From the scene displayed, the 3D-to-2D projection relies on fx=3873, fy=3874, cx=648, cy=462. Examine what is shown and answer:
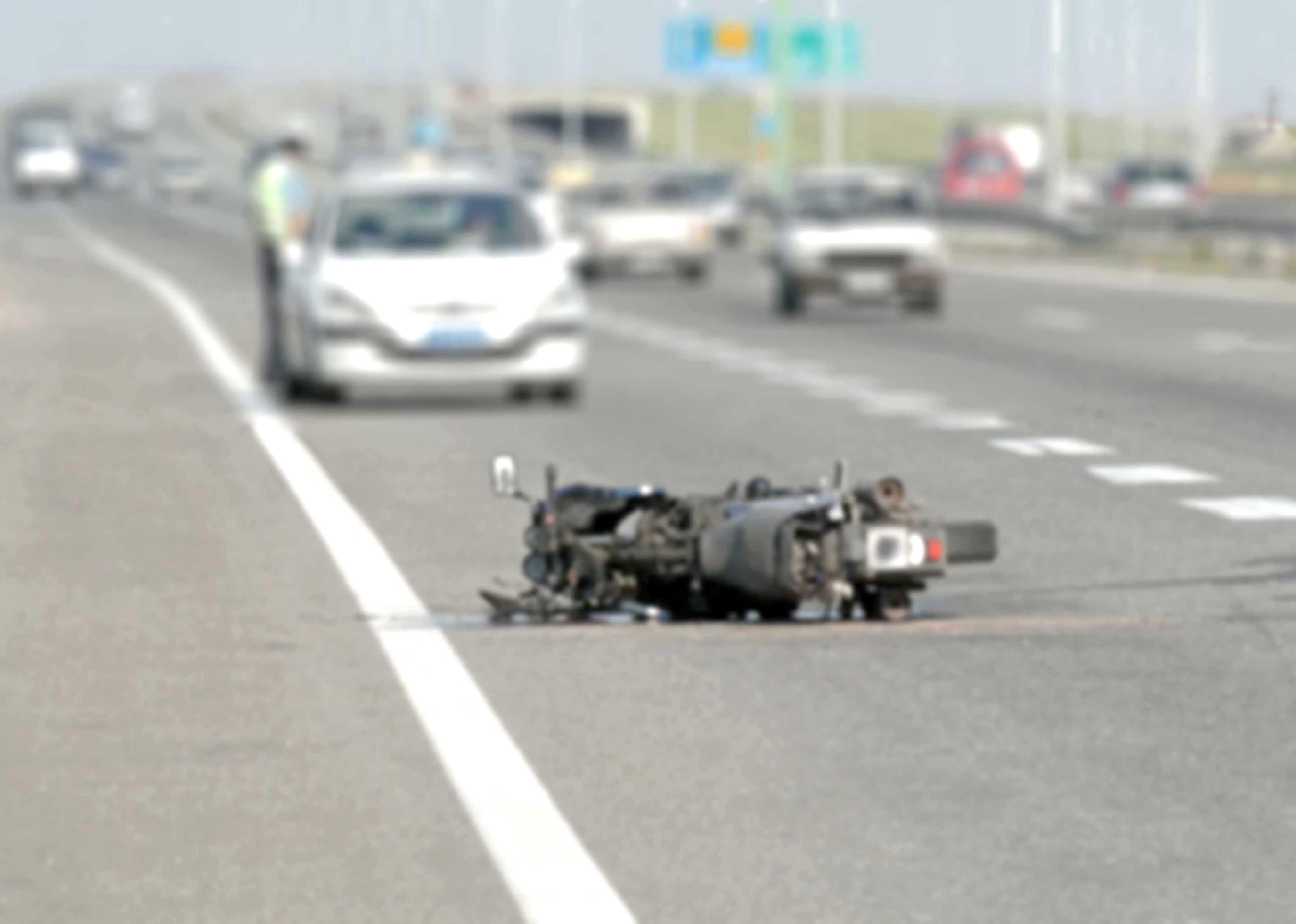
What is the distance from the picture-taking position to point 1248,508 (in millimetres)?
16031

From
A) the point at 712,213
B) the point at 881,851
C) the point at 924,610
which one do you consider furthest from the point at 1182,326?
the point at 712,213

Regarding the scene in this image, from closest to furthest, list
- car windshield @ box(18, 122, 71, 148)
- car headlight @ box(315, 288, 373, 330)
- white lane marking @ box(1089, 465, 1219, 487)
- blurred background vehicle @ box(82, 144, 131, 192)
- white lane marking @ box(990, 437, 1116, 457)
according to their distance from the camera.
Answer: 1. white lane marking @ box(1089, 465, 1219, 487)
2. white lane marking @ box(990, 437, 1116, 457)
3. car headlight @ box(315, 288, 373, 330)
4. car windshield @ box(18, 122, 71, 148)
5. blurred background vehicle @ box(82, 144, 131, 192)

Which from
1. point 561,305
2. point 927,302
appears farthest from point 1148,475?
point 927,302

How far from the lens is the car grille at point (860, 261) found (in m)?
40.5

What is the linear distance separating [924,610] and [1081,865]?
4.78m

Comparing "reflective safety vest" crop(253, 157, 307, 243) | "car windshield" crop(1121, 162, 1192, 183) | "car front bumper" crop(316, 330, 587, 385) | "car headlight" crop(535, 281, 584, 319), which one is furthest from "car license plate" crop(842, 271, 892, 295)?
"car windshield" crop(1121, 162, 1192, 183)

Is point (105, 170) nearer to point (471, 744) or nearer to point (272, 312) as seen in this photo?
point (272, 312)

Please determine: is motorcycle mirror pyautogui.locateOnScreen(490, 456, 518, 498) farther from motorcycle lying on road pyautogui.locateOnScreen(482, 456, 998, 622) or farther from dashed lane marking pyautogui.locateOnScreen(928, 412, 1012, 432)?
dashed lane marking pyautogui.locateOnScreen(928, 412, 1012, 432)

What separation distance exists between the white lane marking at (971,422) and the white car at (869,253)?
16.7 metres

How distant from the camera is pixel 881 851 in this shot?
7812 millimetres

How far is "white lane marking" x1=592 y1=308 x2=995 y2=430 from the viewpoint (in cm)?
2331

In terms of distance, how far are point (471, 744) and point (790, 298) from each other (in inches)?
1271

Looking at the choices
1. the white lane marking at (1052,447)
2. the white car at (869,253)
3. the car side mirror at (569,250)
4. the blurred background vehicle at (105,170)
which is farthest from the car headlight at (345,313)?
the blurred background vehicle at (105,170)

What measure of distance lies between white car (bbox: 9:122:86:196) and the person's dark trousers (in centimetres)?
9134
